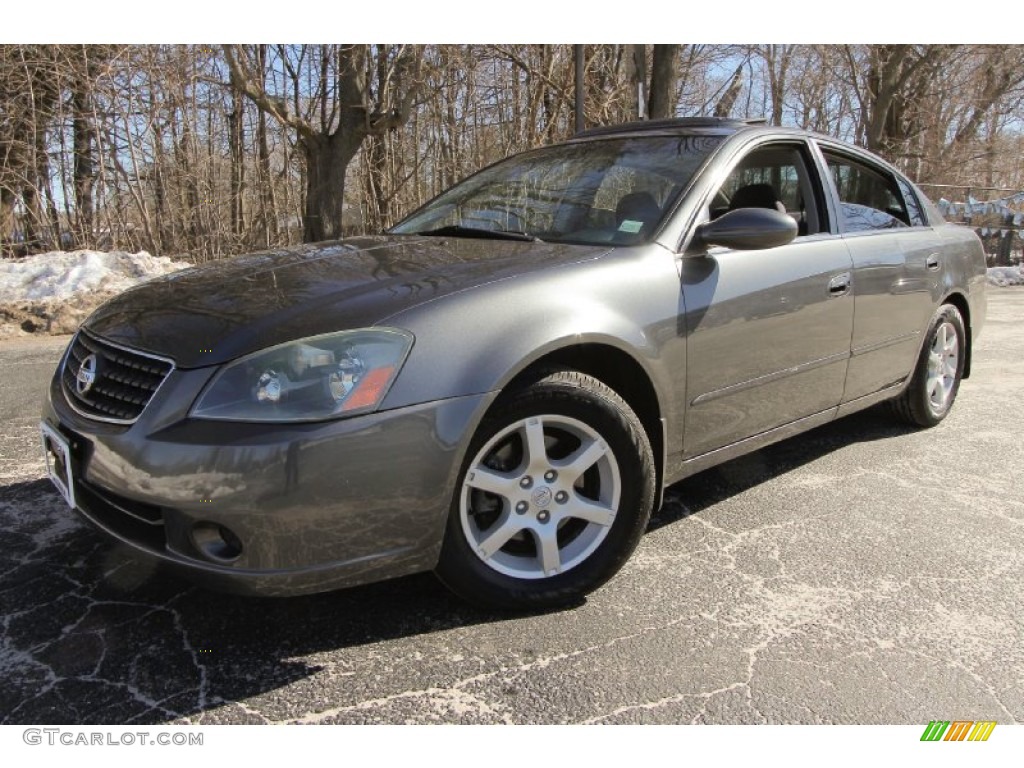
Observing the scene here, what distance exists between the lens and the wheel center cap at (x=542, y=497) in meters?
2.53

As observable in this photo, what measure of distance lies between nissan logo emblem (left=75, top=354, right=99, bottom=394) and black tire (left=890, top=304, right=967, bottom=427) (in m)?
3.92

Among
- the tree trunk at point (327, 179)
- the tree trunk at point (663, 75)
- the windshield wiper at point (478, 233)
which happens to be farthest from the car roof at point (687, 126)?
the tree trunk at point (663, 75)

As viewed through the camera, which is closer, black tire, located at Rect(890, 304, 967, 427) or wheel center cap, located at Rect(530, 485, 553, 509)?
wheel center cap, located at Rect(530, 485, 553, 509)

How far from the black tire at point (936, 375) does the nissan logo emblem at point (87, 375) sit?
3.92m

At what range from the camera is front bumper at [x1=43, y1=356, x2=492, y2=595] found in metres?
2.05

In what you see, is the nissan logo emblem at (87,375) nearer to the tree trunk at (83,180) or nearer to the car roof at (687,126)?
the car roof at (687,126)

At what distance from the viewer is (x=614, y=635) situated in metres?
2.45

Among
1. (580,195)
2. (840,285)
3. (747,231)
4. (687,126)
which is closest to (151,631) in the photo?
(580,195)

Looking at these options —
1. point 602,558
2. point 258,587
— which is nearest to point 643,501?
point 602,558

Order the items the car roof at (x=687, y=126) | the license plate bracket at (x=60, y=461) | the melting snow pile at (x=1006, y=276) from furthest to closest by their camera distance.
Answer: the melting snow pile at (x=1006, y=276) → the car roof at (x=687, y=126) → the license plate bracket at (x=60, y=461)

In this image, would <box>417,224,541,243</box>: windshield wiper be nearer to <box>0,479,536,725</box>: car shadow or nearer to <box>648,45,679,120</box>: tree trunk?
<box>0,479,536,725</box>: car shadow

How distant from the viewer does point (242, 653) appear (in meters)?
2.33

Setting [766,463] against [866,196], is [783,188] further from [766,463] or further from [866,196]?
[766,463]

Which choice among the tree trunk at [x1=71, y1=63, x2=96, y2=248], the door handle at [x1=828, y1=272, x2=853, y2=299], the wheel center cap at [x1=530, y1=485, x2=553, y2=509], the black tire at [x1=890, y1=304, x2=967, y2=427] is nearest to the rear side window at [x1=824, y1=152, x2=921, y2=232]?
the door handle at [x1=828, y1=272, x2=853, y2=299]
